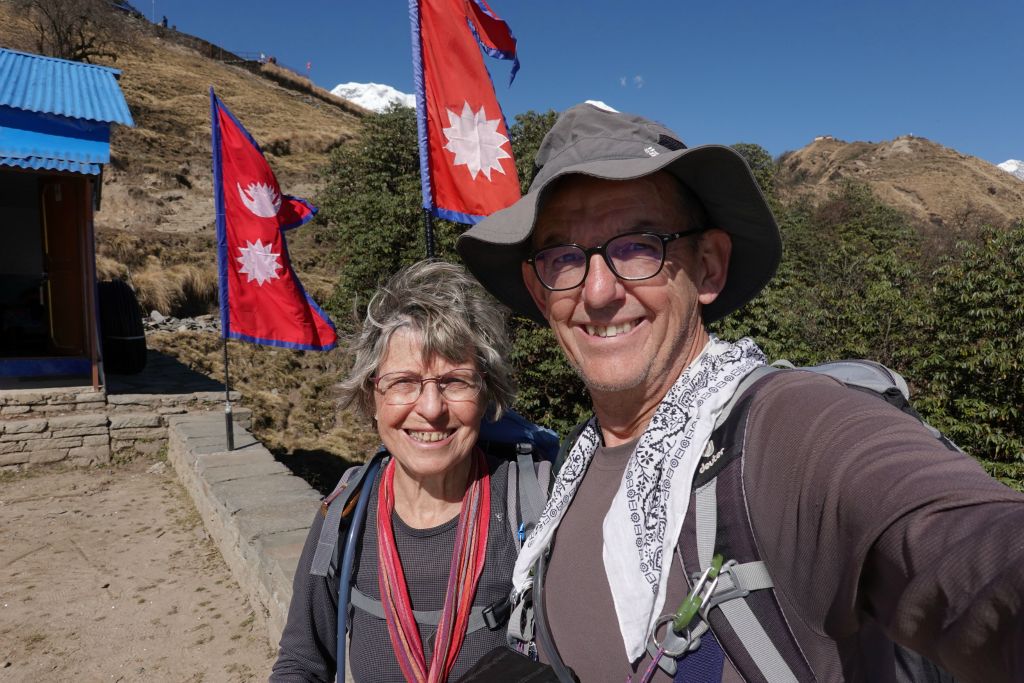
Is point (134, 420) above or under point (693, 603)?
under

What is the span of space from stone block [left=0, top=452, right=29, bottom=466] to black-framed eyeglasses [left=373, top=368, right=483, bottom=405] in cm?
697

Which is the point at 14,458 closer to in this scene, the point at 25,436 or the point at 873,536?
the point at 25,436

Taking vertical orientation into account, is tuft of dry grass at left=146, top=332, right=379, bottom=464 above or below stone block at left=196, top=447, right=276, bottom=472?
below

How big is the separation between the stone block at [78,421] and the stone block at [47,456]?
267 mm

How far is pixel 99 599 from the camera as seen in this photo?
4.11 m

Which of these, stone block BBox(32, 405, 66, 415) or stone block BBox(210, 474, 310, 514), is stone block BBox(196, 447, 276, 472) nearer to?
stone block BBox(210, 474, 310, 514)

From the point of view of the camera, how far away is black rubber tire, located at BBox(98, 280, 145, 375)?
8.70 m

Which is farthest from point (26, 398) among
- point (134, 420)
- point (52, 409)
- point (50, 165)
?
point (50, 165)

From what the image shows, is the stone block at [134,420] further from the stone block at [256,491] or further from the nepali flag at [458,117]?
the nepali flag at [458,117]

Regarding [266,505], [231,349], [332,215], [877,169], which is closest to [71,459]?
[266,505]

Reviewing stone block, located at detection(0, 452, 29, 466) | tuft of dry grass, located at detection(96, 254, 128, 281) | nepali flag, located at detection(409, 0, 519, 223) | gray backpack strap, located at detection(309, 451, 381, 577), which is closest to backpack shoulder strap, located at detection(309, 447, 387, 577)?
gray backpack strap, located at detection(309, 451, 381, 577)

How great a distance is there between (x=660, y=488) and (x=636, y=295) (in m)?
0.41

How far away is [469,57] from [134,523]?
486 cm

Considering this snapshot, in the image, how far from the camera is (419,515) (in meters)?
1.74
